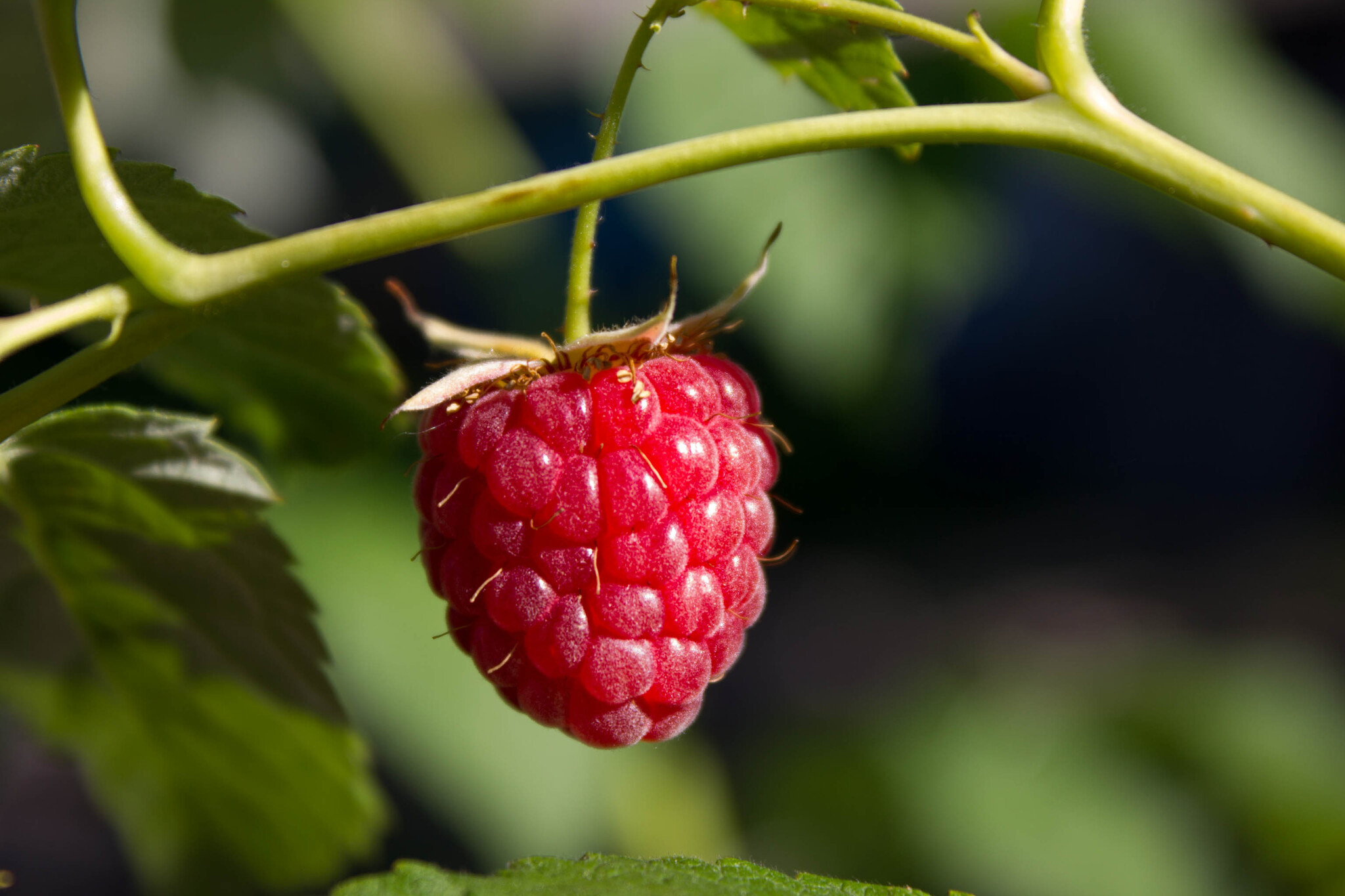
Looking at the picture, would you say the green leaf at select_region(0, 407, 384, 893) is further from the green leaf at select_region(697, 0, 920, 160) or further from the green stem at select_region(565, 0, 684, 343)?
the green leaf at select_region(697, 0, 920, 160)

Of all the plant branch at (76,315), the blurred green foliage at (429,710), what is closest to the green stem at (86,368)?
the plant branch at (76,315)

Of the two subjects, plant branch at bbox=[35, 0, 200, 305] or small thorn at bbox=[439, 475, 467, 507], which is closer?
plant branch at bbox=[35, 0, 200, 305]

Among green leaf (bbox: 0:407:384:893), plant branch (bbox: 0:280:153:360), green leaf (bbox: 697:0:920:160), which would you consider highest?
green leaf (bbox: 697:0:920:160)

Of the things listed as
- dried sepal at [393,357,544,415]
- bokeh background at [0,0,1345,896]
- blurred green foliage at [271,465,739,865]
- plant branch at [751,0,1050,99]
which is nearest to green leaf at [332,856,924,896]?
dried sepal at [393,357,544,415]

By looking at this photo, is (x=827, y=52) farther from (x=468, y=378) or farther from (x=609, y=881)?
(x=609, y=881)

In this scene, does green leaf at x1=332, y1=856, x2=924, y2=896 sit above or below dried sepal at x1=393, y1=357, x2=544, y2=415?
below

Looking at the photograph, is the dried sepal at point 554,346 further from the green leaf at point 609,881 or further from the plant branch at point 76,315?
the green leaf at point 609,881

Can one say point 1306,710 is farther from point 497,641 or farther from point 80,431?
point 80,431
